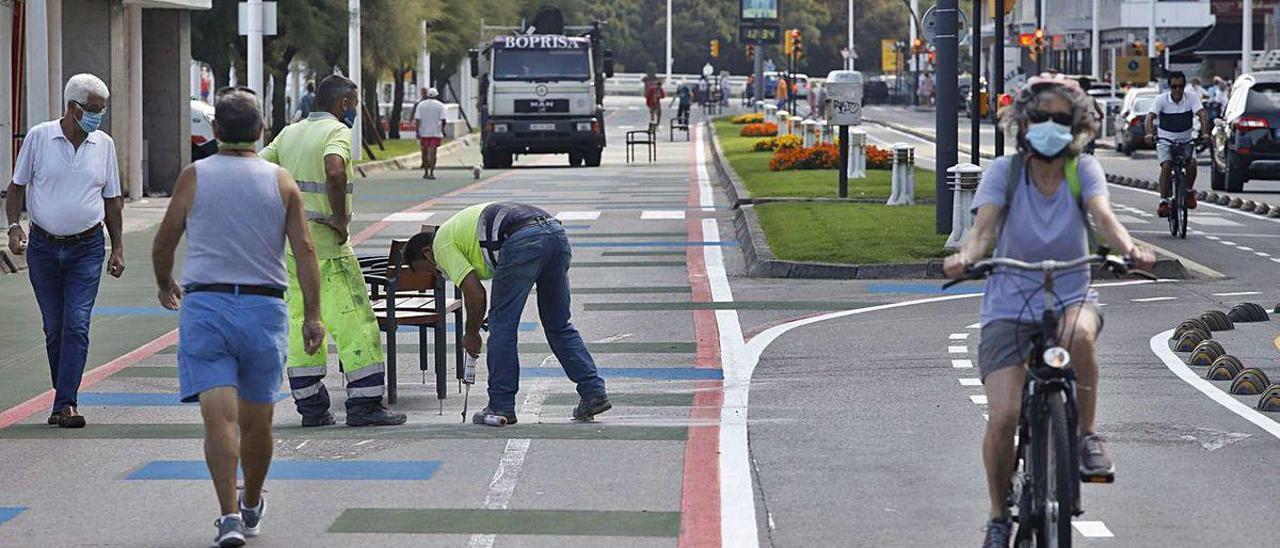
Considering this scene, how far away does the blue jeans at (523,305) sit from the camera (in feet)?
33.0

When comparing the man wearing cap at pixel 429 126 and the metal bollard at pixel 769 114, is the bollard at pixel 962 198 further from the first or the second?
the metal bollard at pixel 769 114

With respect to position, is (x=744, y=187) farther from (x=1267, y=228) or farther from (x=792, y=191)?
(x=1267, y=228)

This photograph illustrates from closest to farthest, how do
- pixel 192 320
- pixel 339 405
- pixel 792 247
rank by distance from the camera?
pixel 192 320
pixel 339 405
pixel 792 247

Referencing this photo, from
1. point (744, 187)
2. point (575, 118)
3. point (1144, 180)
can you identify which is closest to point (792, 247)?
point (744, 187)

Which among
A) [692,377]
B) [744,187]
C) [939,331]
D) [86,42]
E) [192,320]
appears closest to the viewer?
[192,320]

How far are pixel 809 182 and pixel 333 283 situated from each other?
72.3 feet

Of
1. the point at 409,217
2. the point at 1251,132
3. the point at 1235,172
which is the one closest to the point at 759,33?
the point at 1235,172

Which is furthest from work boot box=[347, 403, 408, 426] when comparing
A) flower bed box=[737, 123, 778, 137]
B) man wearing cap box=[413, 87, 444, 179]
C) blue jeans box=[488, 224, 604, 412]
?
flower bed box=[737, 123, 778, 137]

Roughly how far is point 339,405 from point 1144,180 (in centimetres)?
2692

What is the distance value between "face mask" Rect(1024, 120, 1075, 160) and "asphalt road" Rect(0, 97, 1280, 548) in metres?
1.57

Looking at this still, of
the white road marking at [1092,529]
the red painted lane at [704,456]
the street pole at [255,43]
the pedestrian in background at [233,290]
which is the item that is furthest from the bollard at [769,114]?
the pedestrian in background at [233,290]

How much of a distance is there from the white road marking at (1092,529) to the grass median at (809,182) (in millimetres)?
20044

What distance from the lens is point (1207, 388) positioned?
1143 cm

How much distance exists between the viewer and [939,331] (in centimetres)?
1427
